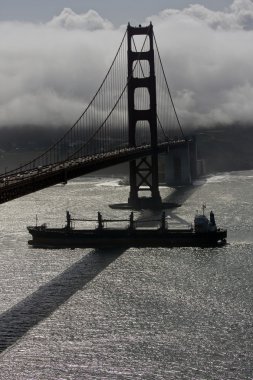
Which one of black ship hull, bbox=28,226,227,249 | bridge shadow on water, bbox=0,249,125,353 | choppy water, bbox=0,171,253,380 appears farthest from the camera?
black ship hull, bbox=28,226,227,249

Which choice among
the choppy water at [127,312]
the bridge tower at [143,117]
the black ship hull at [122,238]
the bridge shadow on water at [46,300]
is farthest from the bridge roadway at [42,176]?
the bridge tower at [143,117]

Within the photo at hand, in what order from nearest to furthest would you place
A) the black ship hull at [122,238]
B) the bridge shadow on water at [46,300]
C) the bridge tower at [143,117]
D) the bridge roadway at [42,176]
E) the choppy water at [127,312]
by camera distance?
the choppy water at [127,312] < the bridge shadow on water at [46,300] < the bridge roadway at [42,176] < the black ship hull at [122,238] < the bridge tower at [143,117]

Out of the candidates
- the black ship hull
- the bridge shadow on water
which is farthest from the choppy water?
the black ship hull

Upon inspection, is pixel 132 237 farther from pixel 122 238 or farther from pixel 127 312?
pixel 127 312

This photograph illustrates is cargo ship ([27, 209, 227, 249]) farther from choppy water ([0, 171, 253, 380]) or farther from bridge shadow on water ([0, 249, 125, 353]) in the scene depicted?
bridge shadow on water ([0, 249, 125, 353])

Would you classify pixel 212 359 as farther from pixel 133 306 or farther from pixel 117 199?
pixel 117 199

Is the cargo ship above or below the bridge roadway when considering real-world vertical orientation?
below

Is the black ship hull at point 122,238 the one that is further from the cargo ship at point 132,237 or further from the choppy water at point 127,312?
the choppy water at point 127,312

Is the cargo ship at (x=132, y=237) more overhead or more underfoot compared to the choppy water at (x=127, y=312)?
more overhead
